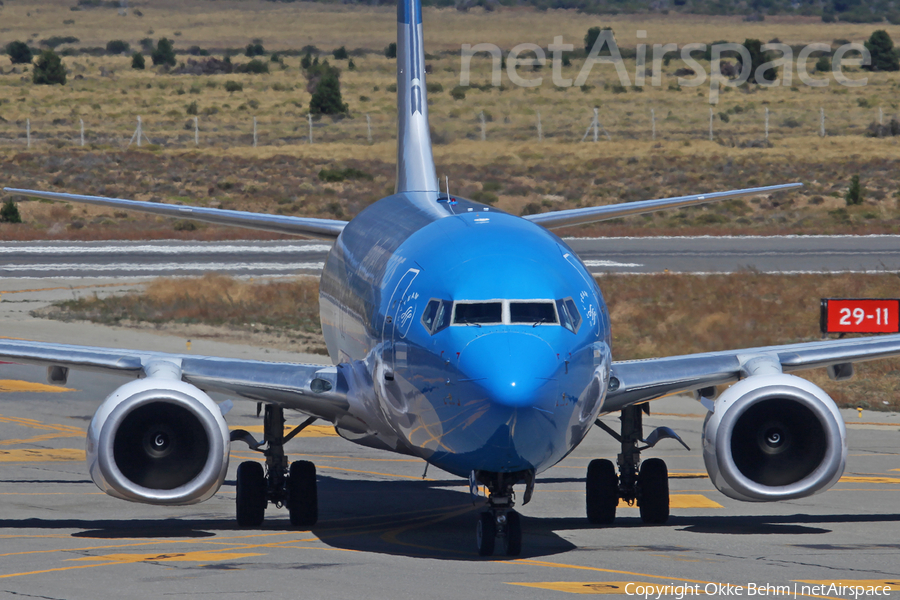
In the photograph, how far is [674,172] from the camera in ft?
298

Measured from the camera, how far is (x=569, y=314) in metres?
14.4

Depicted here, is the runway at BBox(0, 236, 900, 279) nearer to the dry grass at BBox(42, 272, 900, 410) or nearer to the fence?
the dry grass at BBox(42, 272, 900, 410)

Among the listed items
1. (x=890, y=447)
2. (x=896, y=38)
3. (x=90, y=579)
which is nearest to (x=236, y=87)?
(x=896, y=38)

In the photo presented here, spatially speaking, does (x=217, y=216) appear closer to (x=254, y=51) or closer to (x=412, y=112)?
(x=412, y=112)

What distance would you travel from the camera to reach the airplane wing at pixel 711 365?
17203 mm

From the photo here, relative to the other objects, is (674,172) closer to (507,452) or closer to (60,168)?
(60,168)

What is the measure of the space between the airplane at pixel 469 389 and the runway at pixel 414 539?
75cm

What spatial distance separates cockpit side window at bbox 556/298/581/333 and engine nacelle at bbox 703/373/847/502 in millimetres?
3127

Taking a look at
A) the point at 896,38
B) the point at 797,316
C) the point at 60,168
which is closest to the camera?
the point at 797,316

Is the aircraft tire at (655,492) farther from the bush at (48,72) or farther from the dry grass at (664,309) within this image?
the bush at (48,72)

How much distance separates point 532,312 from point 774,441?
4.45m

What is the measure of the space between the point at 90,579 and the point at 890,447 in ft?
56.1

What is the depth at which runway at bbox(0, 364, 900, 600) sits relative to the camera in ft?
45.4

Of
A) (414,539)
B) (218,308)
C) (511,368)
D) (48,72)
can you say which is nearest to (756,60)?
(48,72)
